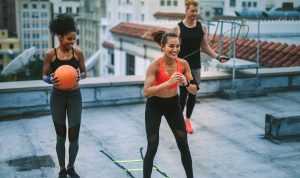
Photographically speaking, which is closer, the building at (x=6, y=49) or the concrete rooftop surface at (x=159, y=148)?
the concrete rooftop surface at (x=159, y=148)

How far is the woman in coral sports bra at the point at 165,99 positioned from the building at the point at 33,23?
332ft

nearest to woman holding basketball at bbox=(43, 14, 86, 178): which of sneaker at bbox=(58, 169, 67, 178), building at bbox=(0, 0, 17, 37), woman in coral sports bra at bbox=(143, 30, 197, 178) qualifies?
sneaker at bbox=(58, 169, 67, 178)

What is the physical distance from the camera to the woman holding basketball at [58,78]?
4641 millimetres

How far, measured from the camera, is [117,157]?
19.6 feet

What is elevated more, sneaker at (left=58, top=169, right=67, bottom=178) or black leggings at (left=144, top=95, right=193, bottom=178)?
black leggings at (left=144, top=95, right=193, bottom=178)

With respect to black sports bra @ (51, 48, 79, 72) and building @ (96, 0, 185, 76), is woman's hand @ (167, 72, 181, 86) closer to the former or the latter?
black sports bra @ (51, 48, 79, 72)

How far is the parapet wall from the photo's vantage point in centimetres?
803

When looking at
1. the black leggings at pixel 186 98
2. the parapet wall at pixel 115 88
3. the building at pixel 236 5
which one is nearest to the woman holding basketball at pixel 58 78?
the black leggings at pixel 186 98

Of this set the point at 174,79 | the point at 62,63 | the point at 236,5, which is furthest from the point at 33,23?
the point at 174,79

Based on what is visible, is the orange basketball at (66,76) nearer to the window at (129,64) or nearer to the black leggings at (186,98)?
the black leggings at (186,98)

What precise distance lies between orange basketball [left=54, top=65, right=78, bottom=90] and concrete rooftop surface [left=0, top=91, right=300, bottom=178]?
4.16 ft

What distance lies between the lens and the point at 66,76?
4602 mm

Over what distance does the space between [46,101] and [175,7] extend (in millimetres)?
47864

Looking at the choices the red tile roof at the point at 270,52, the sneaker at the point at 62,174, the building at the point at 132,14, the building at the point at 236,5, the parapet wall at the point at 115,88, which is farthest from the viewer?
the building at the point at 132,14
